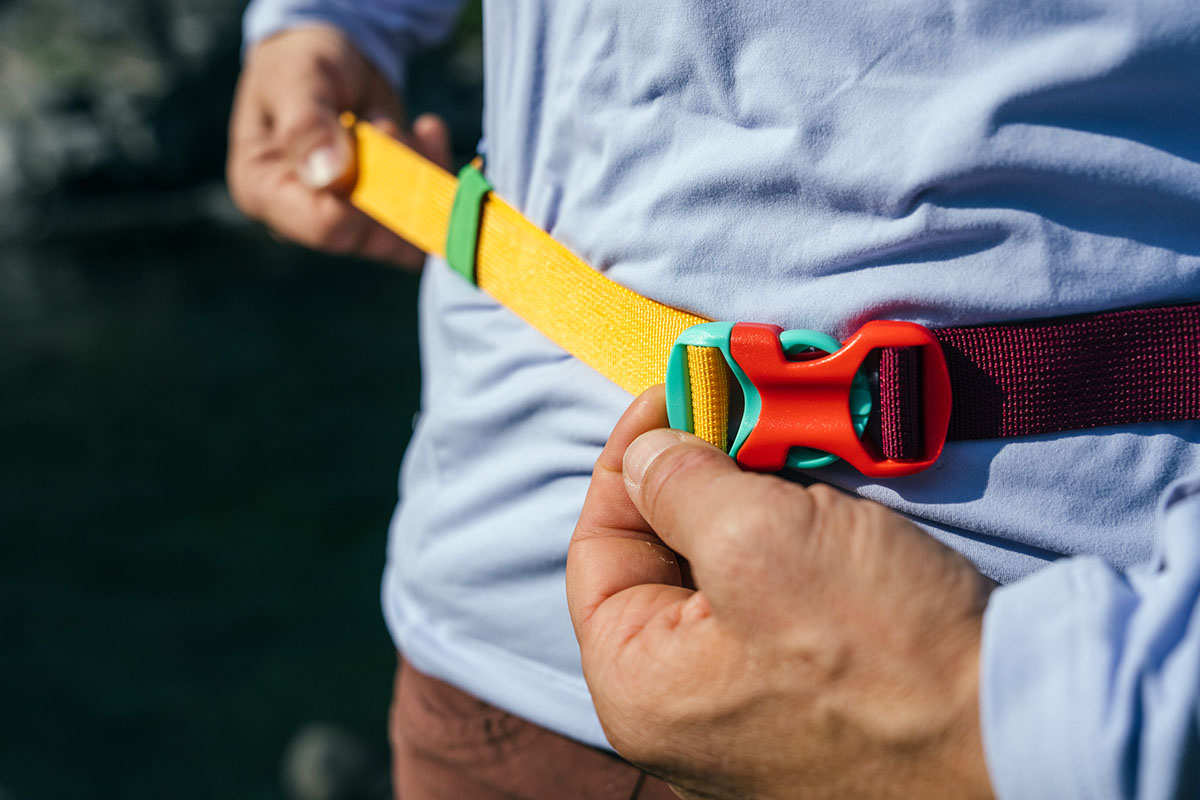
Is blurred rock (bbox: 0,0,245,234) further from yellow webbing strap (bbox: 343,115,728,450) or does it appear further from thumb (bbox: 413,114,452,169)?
yellow webbing strap (bbox: 343,115,728,450)

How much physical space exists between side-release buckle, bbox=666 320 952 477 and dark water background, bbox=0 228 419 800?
3.94m

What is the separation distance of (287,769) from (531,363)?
376cm

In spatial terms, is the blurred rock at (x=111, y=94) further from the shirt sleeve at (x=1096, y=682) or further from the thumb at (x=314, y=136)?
the shirt sleeve at (x=1096, y=682)

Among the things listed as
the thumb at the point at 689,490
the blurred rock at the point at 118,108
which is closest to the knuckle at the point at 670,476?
the thumb at the point at 689,490

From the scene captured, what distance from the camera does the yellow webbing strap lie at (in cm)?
77

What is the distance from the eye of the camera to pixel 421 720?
114 centimetres

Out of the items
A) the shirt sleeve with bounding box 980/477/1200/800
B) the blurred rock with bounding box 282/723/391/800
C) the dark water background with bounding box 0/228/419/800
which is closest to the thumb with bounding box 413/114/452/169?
the shirt sleeve with bounding box 980/477/1200/800

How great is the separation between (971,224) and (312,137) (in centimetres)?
98

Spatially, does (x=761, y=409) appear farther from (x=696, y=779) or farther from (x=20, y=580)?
(x=20, y=580)

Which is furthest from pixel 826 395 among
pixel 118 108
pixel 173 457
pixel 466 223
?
pixel 118 108

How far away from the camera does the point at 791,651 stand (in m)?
0.62

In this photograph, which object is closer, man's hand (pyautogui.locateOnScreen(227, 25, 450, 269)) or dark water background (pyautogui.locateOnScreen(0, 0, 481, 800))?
man's hand (pyautogui.locateOnScreen(227, 25, 450, 269))

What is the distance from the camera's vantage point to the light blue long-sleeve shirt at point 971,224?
0.56 m

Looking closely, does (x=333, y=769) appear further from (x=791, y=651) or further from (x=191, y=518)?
(x=791, y=651)
